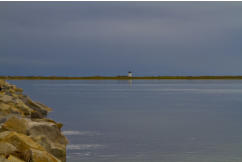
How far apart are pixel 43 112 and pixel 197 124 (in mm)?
6663

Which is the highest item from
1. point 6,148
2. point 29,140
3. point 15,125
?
point 15,125

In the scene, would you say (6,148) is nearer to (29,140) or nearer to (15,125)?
(29,140)

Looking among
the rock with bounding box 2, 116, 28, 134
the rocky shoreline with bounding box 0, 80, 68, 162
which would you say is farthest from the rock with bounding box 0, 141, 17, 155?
the rock with bounding box 2, 116, 28, 134

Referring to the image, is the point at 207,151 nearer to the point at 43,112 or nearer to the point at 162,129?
the point at 162,129

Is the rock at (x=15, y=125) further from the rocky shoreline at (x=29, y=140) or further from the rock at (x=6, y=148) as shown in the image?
the rock at (x=6, y=148)

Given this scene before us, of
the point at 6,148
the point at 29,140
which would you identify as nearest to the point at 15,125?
the point at 29,140

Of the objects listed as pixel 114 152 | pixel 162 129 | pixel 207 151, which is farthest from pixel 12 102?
pixel 207 151

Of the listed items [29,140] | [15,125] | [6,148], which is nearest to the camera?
[6,148]

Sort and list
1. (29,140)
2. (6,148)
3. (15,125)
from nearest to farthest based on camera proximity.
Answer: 1. (6,148)
2. (29,140)
3. (15,125)

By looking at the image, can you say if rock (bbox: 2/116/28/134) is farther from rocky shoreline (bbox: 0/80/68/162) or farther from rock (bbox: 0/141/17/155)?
rock (bbox: 0/141/17/155)

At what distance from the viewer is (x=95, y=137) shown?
955 cm

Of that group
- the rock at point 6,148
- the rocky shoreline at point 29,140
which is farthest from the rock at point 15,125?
the rock at point 6,148

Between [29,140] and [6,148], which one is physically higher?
[29,140]

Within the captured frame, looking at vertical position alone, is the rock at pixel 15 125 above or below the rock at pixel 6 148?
above
